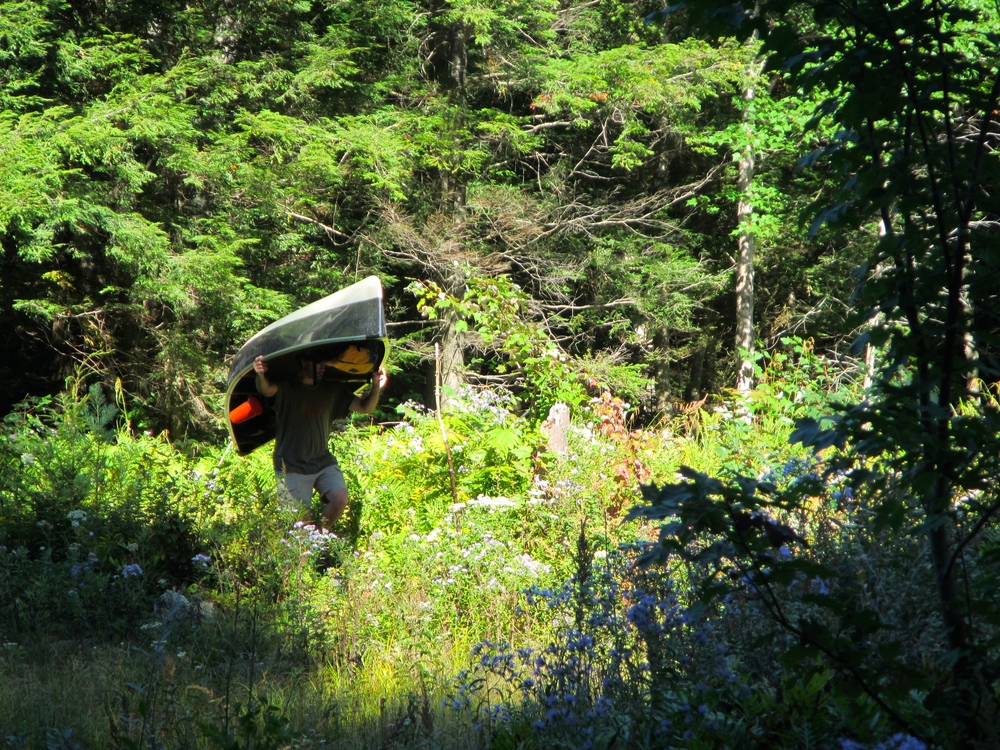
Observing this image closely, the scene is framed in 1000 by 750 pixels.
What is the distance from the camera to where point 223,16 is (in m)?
14.2

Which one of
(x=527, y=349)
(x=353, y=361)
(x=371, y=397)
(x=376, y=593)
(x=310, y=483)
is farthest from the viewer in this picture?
(x=527, y=349)

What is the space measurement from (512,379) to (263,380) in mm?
10320

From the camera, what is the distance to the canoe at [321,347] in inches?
292

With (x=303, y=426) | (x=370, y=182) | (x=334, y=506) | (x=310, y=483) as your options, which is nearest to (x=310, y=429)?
(x=303, y=426)

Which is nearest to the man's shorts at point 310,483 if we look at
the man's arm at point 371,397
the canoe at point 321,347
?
the man's arm at point 371,397

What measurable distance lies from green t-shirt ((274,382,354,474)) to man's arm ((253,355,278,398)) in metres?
0.08

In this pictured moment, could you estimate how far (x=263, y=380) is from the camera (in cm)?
721

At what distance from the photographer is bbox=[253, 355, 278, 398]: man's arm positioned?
716 centimetres

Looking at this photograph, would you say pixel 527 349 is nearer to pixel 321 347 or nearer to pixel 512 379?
pixel 321 347

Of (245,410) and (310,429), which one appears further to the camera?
(245,410)

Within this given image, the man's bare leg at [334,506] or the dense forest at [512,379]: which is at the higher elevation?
the dense forest at [512,379]

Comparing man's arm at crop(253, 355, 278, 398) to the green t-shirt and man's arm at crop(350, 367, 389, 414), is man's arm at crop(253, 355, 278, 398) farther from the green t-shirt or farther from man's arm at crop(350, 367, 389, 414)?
man's arm at crop(350, 367, 389, 414)

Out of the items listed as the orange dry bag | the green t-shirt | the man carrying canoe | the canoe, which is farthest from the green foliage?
the orange dry bag

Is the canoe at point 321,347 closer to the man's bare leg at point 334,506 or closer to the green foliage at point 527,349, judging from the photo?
the man's bare leg at point 334,506
